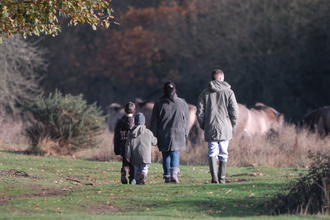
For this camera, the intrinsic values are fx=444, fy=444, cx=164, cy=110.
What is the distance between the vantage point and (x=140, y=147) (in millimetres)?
8922

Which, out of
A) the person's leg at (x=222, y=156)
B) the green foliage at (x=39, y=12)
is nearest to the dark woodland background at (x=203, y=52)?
the person's leg at (x=222, y=156)

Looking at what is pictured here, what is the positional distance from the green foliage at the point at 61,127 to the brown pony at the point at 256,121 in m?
7.01

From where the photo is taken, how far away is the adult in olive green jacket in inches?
340

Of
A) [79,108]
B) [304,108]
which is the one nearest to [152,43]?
[304,108]

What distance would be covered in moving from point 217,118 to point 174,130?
0.97 metres

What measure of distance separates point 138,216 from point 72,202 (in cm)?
155

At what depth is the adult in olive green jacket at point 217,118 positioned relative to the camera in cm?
864

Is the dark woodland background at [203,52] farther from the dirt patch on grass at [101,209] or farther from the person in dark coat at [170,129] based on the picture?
the dirt patch on grass at [101,209]

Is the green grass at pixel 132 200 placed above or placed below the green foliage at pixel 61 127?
below

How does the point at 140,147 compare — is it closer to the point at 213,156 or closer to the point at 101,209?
the point at 213,156

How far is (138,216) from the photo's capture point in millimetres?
6211

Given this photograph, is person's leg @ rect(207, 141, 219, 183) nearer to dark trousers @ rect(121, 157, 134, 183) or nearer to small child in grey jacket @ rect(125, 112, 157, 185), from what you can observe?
small child in grey jacket @ rect(125, 112, 157, 185)

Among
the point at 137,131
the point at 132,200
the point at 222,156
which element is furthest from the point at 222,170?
the point at 132,200

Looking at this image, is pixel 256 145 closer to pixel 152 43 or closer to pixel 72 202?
pixel 72 202
